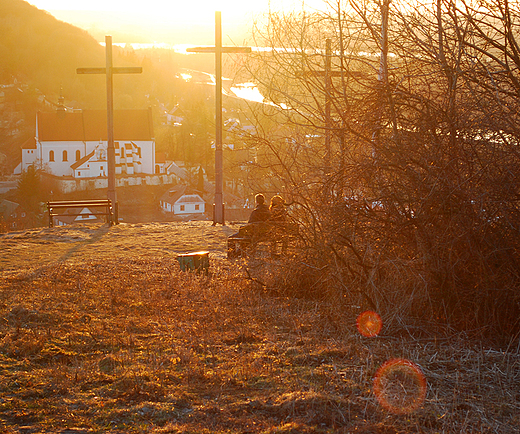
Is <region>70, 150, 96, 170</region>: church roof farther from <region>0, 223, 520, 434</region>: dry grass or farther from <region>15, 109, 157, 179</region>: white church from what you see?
<region>0, 223, 520, 434</region>: dry grass

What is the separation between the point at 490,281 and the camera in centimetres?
513

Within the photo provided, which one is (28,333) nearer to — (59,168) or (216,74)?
(216,74)

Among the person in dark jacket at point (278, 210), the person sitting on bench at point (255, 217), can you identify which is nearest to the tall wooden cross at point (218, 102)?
the person sitting on bench at point (255, 217)

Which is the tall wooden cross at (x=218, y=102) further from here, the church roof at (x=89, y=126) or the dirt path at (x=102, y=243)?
the church roof at (x=89, y=126)

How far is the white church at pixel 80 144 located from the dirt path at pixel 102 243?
66.5 metres

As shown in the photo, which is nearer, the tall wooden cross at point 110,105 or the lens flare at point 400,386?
the lens flare at point 400,386

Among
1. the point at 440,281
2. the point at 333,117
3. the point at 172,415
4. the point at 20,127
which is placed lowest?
the point at 172,415

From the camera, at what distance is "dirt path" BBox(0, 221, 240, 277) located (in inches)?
407

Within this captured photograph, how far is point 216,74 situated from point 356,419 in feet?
45.4

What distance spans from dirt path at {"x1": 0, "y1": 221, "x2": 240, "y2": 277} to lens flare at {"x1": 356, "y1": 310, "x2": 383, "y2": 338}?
15.3 feet

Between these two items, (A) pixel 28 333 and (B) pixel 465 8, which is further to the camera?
(B) pixel 465 8

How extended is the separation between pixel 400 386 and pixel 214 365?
1452 millimetres

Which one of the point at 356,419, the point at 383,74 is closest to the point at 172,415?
the point at 356,419

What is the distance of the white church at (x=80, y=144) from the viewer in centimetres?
8181
